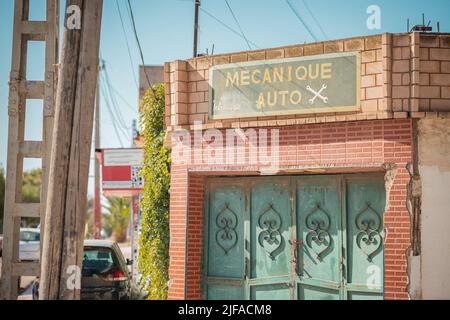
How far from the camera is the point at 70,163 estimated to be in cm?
602

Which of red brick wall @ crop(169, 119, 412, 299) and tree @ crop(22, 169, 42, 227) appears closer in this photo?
red brick wall @ crop(169, 119, 412, 299)

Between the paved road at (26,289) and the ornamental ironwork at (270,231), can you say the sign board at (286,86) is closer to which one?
the ornamental ironwork at (270,231)

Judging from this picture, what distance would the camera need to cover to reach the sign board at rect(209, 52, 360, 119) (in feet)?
25.7

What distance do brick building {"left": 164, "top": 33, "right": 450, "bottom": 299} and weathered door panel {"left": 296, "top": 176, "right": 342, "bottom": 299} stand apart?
0.01 meters

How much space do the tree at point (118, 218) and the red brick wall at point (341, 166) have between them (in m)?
25.7

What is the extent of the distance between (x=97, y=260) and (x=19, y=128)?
146 inches

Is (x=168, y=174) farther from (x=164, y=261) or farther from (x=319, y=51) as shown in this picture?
(x=319, y=51)

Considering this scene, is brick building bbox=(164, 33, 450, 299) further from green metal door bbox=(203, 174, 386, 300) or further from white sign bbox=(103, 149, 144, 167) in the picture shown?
white sign bbox=(103, 149, 144, 167)

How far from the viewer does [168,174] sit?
1091 cm

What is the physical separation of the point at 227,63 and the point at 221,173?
5.38 ft

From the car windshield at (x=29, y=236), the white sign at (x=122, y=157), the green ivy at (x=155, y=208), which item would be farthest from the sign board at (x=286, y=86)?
the car windshield at (x=29, y=236)

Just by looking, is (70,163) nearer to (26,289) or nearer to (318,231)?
(318,231)

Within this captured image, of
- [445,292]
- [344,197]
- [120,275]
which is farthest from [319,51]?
[120,275]

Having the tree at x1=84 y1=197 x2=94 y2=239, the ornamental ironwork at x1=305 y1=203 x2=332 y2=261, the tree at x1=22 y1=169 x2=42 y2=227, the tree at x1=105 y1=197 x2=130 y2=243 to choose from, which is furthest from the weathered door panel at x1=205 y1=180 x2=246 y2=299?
the tree at x1=22 y1=169 x2=42 y2=227
